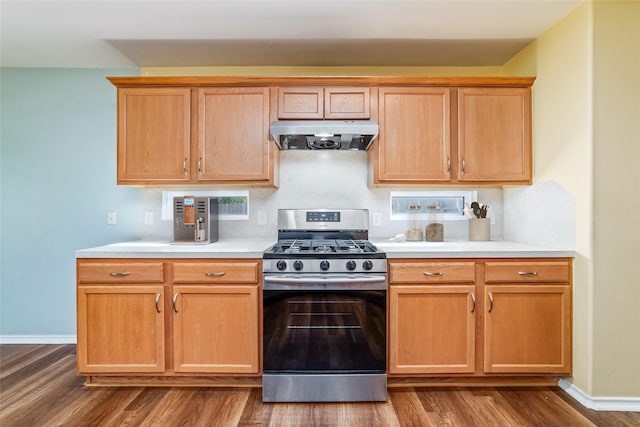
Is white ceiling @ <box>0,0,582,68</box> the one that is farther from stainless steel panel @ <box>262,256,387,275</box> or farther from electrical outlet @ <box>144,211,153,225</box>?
stainless steel panel @ <box>262,256,387,275</box>

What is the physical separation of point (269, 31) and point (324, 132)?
2.62 ft

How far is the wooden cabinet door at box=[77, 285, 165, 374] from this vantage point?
86.4 inches

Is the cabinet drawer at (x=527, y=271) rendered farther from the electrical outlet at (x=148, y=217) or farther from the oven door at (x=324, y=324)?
the electrical outlet at (x=148, y=217)

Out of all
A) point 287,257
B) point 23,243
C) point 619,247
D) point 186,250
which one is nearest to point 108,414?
point 186,250

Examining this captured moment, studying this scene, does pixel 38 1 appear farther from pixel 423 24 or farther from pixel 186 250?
pixel 423 24

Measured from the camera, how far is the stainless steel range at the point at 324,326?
2.09m

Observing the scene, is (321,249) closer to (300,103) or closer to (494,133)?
(300,103)

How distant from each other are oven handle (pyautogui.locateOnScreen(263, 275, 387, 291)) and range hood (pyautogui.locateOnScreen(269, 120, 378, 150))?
3.19ft

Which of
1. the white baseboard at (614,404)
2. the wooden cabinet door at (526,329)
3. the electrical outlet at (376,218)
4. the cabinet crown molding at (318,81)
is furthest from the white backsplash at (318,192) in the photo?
the white baseboard at (614,404)

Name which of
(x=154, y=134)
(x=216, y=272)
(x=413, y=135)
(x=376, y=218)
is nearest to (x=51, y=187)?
(x=154, y=134)

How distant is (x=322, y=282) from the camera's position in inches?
82.0

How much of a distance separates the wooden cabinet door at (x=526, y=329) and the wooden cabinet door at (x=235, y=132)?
1784 millimetres

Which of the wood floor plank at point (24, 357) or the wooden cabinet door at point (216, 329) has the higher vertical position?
the wooden cabinet door at point (216, 329)

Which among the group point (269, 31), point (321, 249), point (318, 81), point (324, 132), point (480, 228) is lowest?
point (321, 249)
